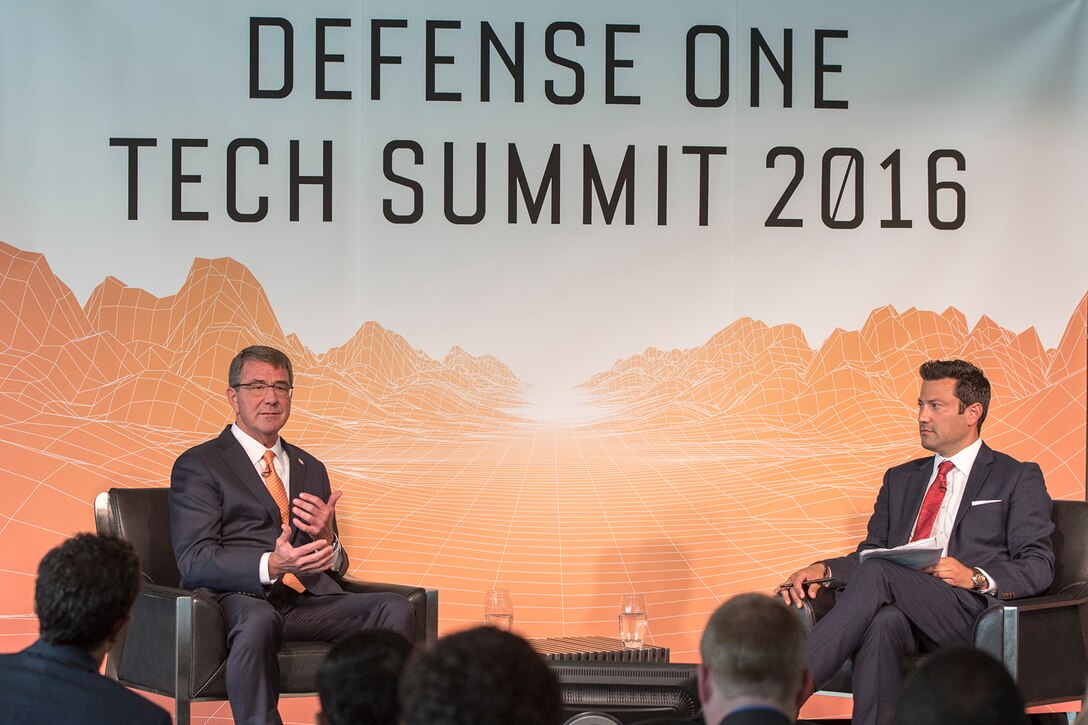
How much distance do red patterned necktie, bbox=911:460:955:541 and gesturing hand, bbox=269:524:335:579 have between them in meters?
2.01

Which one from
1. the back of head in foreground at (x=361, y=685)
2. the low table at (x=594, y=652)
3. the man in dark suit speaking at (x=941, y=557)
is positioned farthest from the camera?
the man in dark suit speaking at (x=941, y=557)

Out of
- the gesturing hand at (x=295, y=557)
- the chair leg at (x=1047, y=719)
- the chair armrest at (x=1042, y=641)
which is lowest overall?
the chair leg at (x=1047, y=719)

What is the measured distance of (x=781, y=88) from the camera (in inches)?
193

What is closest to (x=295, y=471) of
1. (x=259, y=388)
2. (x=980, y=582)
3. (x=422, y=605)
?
(x=259, y=388)

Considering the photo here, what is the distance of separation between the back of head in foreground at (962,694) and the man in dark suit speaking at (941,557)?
1.96m

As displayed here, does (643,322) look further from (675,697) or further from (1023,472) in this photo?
(675,697)

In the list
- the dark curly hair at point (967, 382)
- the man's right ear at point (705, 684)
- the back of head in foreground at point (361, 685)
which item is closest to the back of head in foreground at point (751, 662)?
the man's right ear at point (705, 684)

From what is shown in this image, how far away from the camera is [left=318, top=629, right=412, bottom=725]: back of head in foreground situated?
1655mm

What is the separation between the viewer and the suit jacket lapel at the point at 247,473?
3.85m

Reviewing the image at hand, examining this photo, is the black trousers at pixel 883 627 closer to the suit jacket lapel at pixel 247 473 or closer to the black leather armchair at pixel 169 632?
the black leather armchair at pixel 169 632

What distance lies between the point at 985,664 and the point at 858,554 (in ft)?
8.10

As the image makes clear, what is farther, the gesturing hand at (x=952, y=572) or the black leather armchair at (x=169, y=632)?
the gesturing hand at (x=952, y=572)

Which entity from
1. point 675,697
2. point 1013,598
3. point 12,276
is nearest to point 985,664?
point 675,697

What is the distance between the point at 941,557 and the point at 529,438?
1.79 metres
